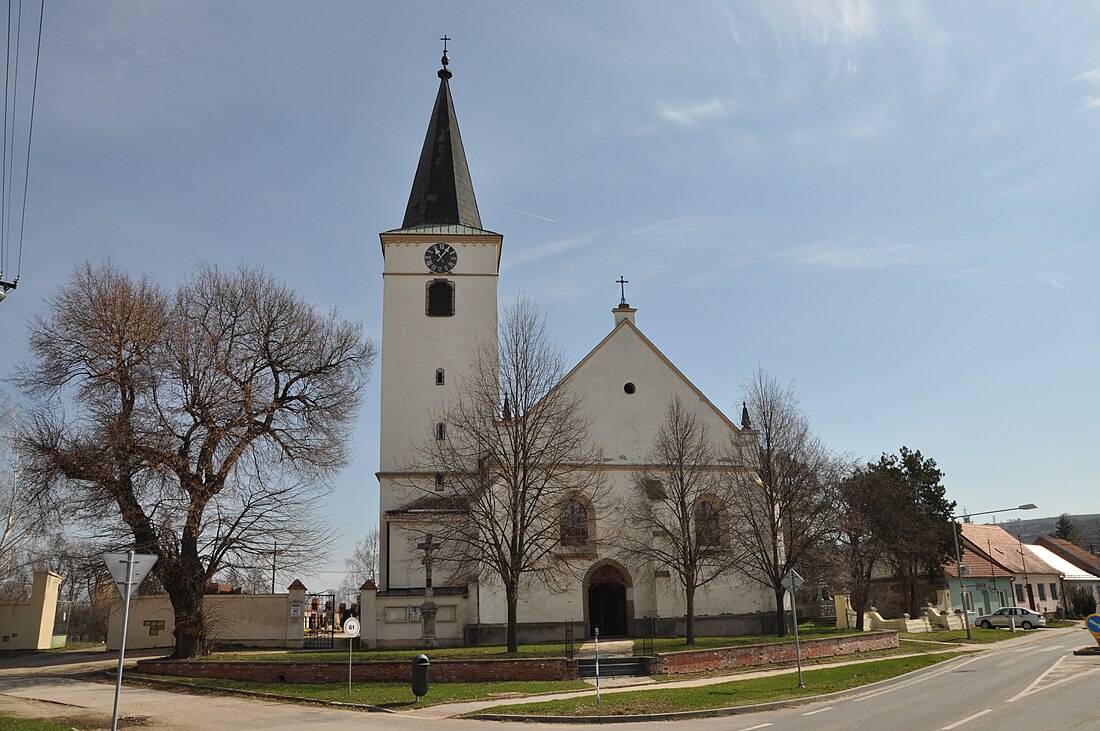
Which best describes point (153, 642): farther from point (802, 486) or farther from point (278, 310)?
point (802, 486)

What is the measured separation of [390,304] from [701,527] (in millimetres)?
19612

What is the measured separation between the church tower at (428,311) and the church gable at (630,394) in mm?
7904

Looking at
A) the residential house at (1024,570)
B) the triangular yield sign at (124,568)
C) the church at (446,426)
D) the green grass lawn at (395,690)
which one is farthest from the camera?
the residential house at (1024,570)

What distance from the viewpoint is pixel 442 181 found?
4391 cm

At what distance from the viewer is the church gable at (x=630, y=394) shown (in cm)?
3450

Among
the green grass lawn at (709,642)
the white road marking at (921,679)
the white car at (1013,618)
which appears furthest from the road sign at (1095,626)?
the white car at (1013,618)

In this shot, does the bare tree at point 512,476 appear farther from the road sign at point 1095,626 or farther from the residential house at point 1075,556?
the residential house at point 1075,556

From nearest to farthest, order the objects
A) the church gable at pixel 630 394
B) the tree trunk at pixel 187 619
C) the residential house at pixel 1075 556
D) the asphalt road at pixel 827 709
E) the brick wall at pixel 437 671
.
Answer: the asphalt road at pixel 827 709 < the brick wall at pixel 437 671 < the tree trunk at pixel 187 619 < the church gable at pixel 630 394 < the residential house at pixel 1075 556

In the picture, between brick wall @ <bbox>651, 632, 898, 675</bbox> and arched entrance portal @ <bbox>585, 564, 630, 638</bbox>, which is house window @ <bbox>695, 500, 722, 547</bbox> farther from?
brick wall @ <bbox>651, 632, 898, 675</bbox>

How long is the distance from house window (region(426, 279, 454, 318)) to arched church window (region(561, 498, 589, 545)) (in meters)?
13.3

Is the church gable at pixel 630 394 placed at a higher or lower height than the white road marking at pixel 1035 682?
higher

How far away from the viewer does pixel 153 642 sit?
1350 inches

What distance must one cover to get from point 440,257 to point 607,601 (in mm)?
19439

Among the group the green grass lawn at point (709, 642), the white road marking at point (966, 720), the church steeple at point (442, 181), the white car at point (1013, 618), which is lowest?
the white car at point (1013, 618)
